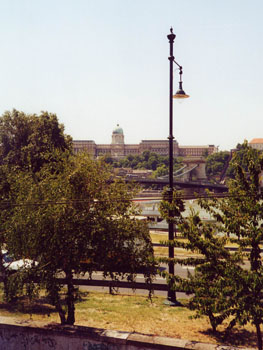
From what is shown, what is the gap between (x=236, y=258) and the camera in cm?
837

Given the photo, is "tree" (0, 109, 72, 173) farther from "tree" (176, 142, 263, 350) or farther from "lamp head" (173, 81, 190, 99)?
"tree" (176, 142, 263, 350)

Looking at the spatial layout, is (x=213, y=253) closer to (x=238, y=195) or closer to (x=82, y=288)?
(x=238, y=195)

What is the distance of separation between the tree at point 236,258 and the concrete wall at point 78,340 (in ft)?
4.23

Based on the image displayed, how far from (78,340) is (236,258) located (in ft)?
12.9

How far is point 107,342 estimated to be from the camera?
730 centimetres

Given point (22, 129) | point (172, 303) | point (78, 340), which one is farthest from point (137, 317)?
point (22, 129)

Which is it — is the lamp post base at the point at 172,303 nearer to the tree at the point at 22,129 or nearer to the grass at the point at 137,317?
the grass at the point at 137,317

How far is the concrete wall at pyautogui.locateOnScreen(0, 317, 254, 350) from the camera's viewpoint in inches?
276

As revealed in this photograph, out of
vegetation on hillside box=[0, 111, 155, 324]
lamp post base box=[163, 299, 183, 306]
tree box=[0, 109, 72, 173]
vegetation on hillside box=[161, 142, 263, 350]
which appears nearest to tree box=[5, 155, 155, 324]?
vegetation on hillside box=[0, 111, 155, 324]

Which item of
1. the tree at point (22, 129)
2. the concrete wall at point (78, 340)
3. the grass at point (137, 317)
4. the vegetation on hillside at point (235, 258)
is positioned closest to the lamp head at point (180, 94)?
the vegetation on hillside at point (235, 258)

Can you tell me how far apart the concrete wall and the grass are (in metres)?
1.47

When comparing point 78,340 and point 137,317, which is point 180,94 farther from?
point 78,340

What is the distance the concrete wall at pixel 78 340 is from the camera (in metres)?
7.01

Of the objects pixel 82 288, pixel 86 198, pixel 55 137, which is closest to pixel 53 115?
pixel 55 137
